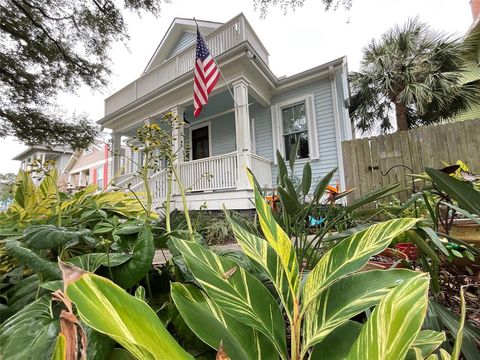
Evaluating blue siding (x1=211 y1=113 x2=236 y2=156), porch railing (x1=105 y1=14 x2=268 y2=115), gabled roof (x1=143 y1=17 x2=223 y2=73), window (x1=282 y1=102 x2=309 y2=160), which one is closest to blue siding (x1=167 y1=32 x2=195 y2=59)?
gabled roof (x1=143 y1=17 x2=223 y2=73)

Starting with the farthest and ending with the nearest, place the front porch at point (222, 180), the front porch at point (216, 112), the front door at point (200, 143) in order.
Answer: the front door at point (200, 143), the front porch at point (216, 112), the front porch at point (222, 180)

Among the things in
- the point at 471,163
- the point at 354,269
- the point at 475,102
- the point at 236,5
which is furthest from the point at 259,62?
the point at 475,102

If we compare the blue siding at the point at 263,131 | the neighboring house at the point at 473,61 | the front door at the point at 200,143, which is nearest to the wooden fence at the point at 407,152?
the blue siding at the point at 263,131

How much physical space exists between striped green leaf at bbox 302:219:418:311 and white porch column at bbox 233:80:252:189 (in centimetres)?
464

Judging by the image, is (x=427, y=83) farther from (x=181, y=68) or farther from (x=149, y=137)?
(x=149, y=137)

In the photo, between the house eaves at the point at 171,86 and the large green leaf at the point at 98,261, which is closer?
the large green leaf at the point at 98,261

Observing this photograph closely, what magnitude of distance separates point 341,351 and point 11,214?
54.0 inches

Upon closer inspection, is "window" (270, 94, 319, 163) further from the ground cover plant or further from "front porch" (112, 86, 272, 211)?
the ground cover plant

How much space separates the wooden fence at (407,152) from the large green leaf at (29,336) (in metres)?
3.99

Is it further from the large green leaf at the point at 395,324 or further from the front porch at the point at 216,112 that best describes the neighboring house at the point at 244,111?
the large green leaf at the point at 395,324

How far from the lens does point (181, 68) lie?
668cm

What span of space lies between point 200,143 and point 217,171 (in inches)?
113

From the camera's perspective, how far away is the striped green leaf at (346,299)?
38 centimetres

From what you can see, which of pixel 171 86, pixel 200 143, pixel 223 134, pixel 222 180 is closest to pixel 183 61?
pixel 171 86
